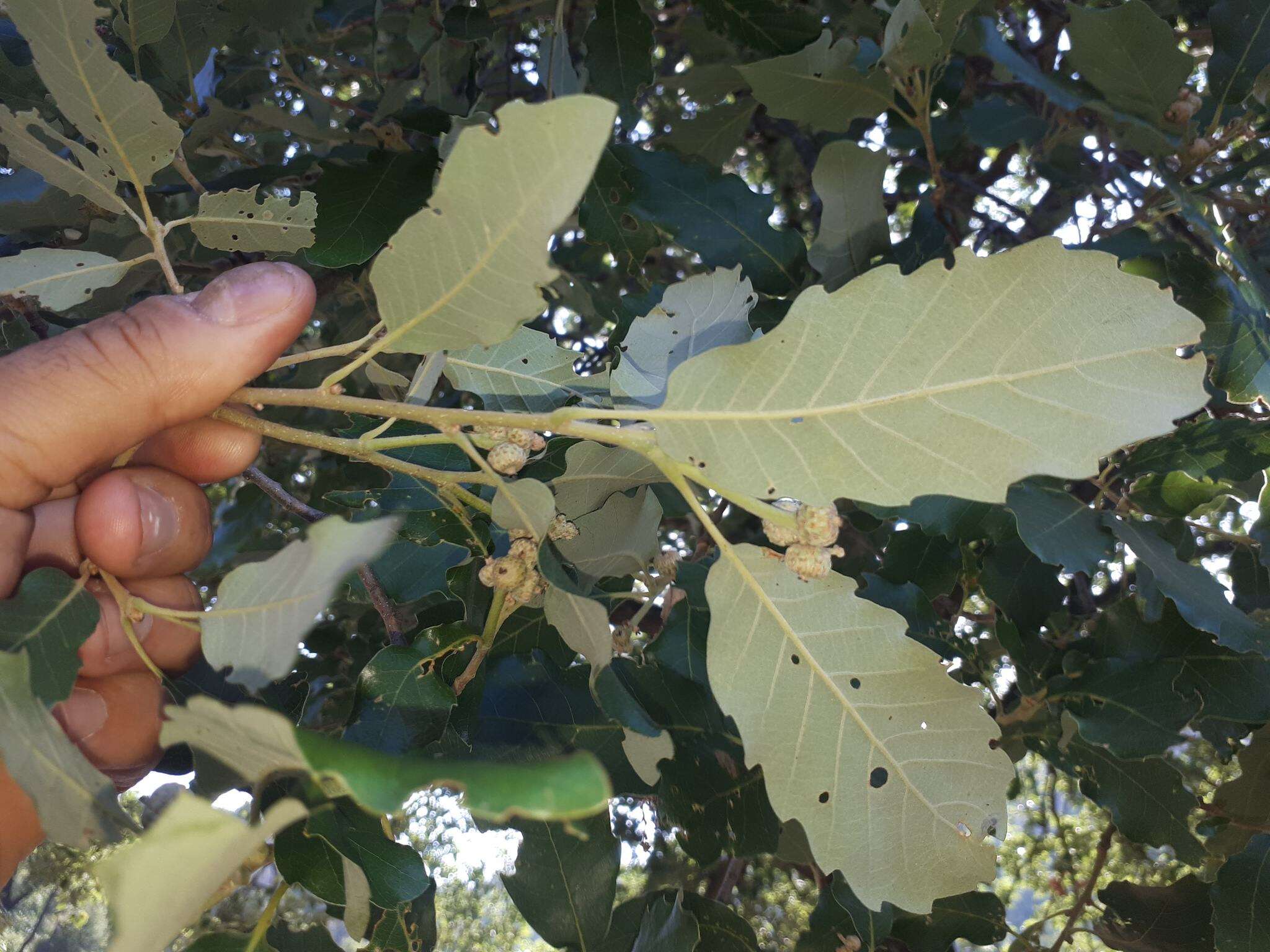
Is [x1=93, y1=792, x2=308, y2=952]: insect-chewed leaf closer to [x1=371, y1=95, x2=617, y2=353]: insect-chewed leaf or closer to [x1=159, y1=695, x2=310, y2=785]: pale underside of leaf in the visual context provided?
[x1=159, y1=695, x2=310, y2=785]: pale underside of leaf

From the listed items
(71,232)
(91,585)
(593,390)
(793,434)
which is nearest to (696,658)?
(593,390)

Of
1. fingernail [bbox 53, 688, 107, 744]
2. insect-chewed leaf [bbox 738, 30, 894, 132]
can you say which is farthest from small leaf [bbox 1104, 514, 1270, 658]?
fingernail [bbox 53, 688, 107, 744]

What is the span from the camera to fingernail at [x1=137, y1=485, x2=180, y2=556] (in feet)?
3.93

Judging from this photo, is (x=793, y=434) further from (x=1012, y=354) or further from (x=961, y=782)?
(x=961, y=782)

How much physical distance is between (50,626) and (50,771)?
217mm

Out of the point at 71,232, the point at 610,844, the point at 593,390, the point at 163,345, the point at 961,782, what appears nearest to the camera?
the point at 961,782

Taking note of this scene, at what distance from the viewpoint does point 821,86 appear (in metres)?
1.82

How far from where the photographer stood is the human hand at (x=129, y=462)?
3.58 feet

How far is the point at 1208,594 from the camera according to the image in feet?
4.80

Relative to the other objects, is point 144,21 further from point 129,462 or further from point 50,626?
point 50,626

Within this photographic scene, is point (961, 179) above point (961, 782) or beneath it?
above

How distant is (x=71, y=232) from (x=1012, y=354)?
1.85 m

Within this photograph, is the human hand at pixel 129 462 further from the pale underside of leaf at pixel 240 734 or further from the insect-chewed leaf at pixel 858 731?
the insect-chewed leaf at pixel 858 731

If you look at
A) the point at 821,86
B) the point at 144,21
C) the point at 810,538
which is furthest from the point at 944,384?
the point at 144,21
